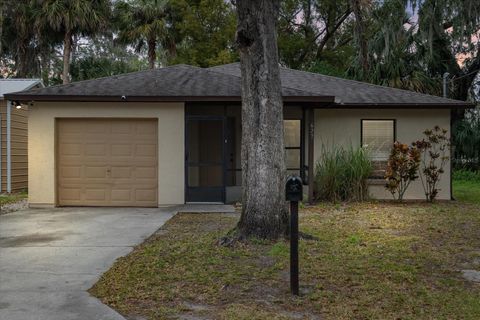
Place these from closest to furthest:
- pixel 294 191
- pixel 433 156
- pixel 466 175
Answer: pixel 294 191
pixel 433 156
pixel 466 175

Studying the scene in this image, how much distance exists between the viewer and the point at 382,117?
1385 centimetres

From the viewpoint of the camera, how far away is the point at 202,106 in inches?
525

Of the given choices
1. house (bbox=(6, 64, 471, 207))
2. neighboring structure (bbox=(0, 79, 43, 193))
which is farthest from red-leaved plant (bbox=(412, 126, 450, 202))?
neighboring structure (bbox=(0, 79, 43, 193))

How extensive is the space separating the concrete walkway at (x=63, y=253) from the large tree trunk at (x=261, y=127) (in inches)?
76.4

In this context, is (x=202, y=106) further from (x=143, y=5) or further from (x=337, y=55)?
(x=337, y=55)

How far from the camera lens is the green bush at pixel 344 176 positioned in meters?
12.9

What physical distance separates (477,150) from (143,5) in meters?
18.1

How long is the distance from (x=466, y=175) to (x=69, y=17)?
19.1 meters

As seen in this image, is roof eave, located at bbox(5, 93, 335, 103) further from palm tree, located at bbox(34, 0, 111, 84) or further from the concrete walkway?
palm tree, located at bbox(34, 0, 111, 84)

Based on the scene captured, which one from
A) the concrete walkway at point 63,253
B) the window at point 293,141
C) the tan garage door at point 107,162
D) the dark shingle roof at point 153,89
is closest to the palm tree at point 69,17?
the dark shingle roof at point 153,89

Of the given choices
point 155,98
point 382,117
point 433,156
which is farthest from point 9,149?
point 433,156

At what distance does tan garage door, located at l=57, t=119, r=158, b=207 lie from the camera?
41.4 ft

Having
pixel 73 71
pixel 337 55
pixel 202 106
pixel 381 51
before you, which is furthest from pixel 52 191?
pixel 337 55

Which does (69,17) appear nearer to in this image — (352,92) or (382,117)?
(352,92)
